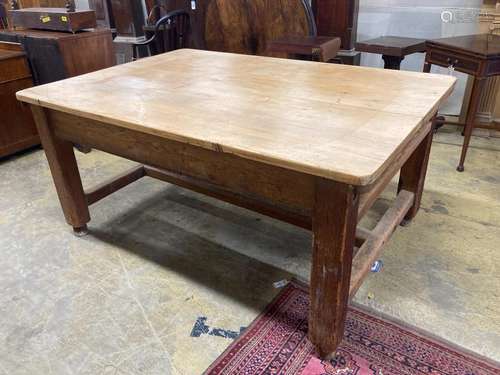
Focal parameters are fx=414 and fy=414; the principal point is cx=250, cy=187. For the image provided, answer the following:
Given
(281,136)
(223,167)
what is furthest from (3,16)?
(281,136)

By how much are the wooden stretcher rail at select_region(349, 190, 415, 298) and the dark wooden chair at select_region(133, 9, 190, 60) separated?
2.75 m

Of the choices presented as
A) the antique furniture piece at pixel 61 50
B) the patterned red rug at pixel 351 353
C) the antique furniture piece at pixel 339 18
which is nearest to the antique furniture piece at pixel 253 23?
the antique furniture piece at pixel 339 18

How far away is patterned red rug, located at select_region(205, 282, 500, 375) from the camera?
1349 mm

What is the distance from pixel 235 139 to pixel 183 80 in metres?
0.75

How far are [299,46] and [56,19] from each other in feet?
5.52

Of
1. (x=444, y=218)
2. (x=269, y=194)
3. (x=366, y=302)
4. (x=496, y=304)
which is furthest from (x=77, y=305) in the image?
(x=444, y=218)

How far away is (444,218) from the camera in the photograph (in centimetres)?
211

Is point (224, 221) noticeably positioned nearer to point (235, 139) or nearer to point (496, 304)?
point (235, 139)

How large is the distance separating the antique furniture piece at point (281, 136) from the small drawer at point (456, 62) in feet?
2.59

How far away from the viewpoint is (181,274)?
183 cm

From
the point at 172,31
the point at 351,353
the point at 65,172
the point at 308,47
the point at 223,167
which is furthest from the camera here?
the point at 172,31

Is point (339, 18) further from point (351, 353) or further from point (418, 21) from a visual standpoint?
point (351, 353)

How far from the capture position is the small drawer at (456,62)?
233 centimetres

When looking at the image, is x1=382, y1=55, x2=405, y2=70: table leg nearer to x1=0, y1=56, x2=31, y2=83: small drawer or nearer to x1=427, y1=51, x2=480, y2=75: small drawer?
x1=427, y1=51, x2=480, y2=75: small drawer
